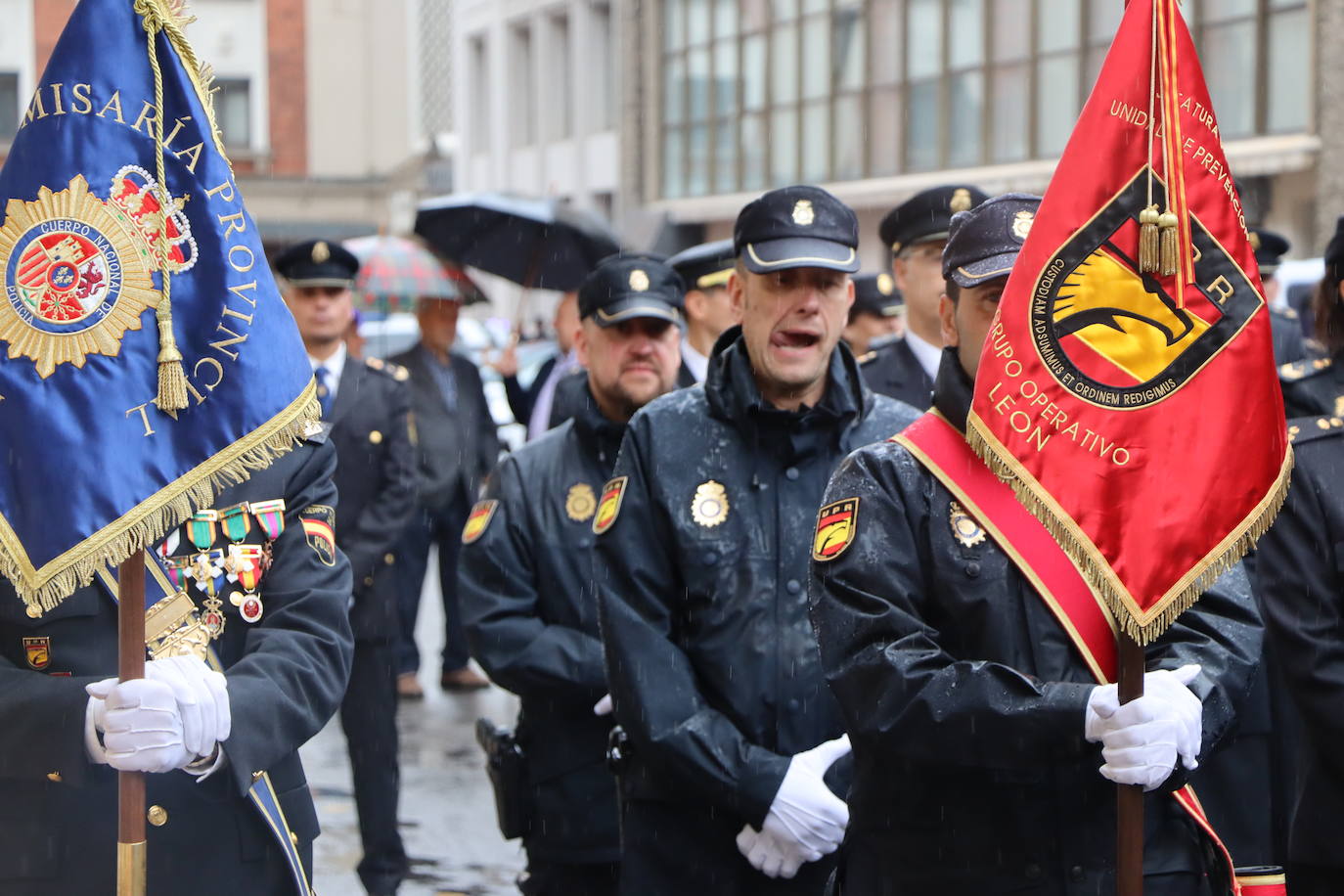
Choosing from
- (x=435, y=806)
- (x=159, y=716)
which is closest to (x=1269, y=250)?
(x=435, y=806)

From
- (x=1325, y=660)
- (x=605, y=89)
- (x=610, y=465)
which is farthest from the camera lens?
(x=605, y=89)

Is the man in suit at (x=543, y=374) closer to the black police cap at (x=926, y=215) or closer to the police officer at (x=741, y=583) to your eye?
the black police cap at (x=926, y=215)

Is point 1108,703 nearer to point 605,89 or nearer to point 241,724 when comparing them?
point 241,724

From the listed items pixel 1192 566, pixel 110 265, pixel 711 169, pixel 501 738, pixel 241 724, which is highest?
pixel 711 169

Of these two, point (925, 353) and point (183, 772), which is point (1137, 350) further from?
point (925, 353)

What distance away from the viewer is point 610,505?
4.66 meters

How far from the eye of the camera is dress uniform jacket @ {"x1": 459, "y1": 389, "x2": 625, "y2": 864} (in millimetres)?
5406

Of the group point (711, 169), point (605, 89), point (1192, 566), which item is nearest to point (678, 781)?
point (1192, 566)

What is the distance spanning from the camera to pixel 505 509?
5.75 m

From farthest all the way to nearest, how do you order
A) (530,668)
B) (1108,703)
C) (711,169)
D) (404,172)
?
(404,172) → (711,169) → (530,668) → (1108,703)

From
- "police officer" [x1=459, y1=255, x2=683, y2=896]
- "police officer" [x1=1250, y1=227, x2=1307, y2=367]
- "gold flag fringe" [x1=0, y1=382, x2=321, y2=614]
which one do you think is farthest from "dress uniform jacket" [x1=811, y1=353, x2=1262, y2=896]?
"police officer" [x1=1250, y1=227, x2=1307, y2=367]

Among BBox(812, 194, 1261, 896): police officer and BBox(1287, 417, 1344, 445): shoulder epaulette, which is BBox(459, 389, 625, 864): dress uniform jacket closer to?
BBox(812, 194, 1261, 896): police officer

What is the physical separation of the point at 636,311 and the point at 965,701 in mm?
2690

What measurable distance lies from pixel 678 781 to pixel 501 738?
1371 mm
